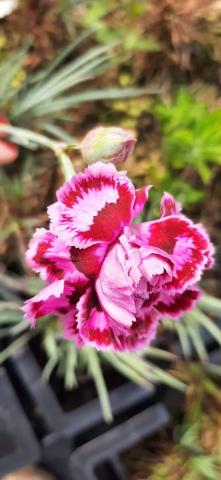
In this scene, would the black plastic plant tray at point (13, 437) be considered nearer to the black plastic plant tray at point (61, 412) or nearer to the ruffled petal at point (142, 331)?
the black plastic plant tray at point (61, 412)

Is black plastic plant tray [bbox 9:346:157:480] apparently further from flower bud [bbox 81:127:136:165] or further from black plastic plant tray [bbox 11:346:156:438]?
flower bud [bbox 81:127:136:165]

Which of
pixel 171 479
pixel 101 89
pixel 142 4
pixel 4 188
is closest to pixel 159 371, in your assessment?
pixel 171 479

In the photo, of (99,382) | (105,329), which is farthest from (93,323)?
(99,382)

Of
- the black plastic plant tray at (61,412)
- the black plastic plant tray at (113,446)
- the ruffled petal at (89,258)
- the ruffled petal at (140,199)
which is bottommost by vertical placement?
the black plastic plant tray at (113,446)

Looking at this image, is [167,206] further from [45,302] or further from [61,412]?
[61,412]

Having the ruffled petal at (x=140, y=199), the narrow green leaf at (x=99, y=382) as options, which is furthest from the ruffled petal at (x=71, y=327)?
the narrow green leaf at (x=99, y=382)

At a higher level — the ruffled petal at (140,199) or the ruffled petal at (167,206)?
the ruffled petal at (140,199)
